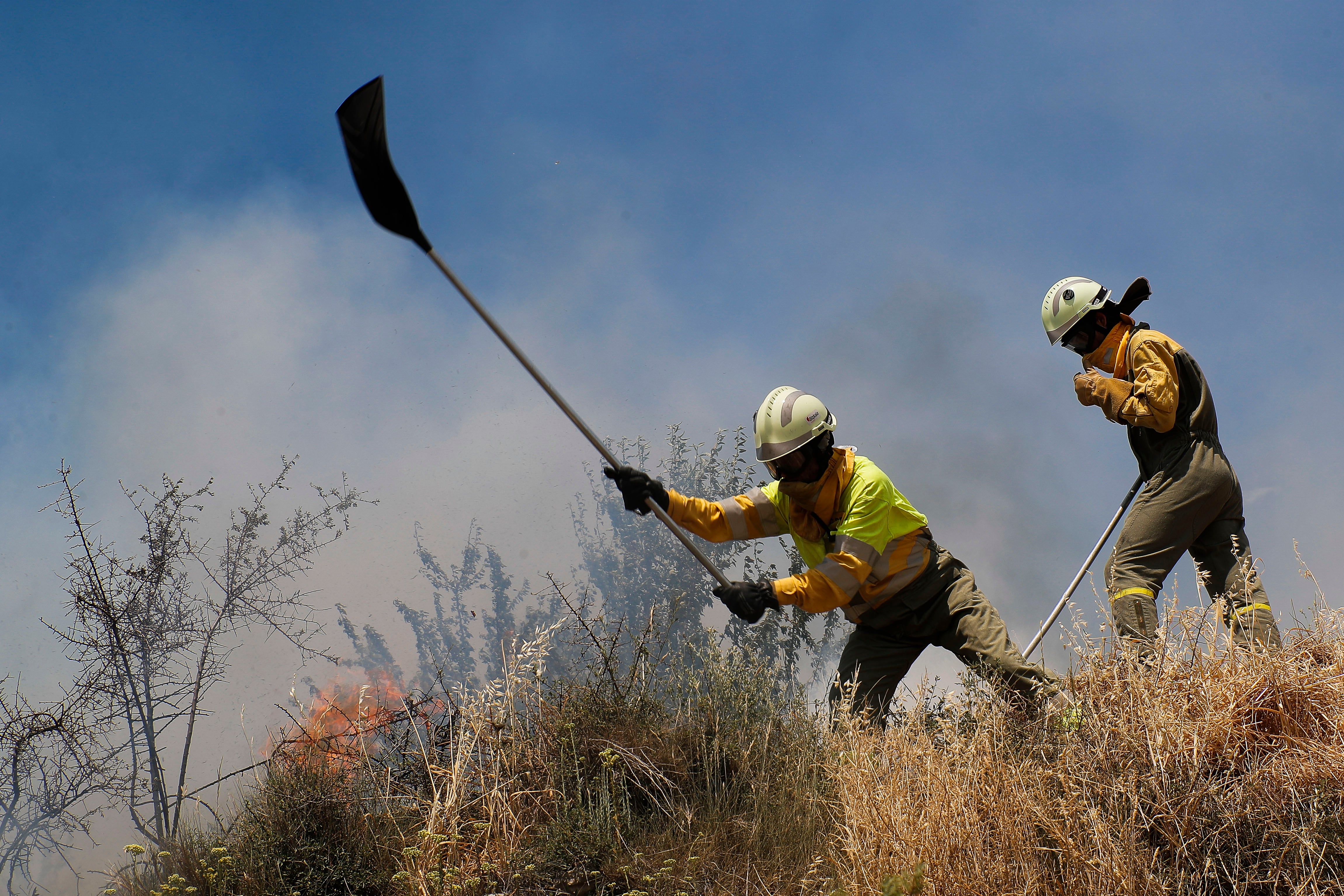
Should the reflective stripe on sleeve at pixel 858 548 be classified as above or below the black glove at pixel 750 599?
below

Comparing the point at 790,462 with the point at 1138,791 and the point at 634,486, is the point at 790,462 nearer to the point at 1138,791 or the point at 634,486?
the point at 634,486

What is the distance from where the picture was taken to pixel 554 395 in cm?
400

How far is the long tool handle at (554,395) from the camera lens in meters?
3.79

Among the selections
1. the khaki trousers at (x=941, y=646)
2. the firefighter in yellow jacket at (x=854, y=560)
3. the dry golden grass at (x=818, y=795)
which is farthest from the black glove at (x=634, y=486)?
the khaki trousers at (x=941, y=646)

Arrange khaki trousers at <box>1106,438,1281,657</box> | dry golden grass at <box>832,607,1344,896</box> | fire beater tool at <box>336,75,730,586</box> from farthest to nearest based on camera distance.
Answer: khaki trousers at <box>1106,438,1281,657</box> → fire beater tool at <box>336,75,730,586</box> → dry golden grass at <box>832,607,1344,896</box>

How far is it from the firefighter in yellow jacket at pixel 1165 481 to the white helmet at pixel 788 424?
60.2 inches

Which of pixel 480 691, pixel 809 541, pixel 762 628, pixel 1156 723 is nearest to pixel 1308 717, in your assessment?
pixel 1156 723

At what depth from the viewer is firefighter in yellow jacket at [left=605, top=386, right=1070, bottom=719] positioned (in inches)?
159

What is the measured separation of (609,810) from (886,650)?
1.72 m

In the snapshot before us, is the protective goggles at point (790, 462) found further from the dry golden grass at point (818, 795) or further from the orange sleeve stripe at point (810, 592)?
the dry golden grass at point (818, 795)

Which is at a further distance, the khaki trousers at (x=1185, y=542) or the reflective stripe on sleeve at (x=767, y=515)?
the reflective stripe on sleeve at (x=767, y=515)

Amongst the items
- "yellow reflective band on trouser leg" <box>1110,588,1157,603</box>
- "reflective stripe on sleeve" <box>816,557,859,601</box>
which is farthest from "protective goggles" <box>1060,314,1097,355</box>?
"reflective stripe on sleeve" <box>816,557,859,601</box>

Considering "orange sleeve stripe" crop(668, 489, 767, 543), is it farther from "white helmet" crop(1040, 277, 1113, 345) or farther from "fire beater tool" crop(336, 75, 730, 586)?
"white helmet" crop(1040, 277, 1113, 345)

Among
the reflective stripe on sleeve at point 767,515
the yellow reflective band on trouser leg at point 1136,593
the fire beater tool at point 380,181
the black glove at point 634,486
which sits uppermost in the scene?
the fire beater tool at point 380,181
